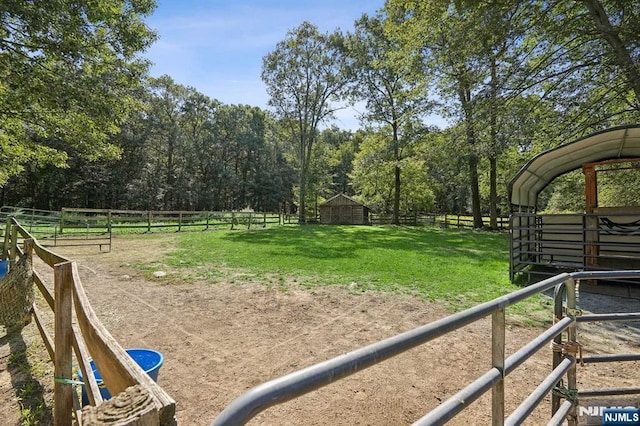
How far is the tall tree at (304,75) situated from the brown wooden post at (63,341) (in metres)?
25.7

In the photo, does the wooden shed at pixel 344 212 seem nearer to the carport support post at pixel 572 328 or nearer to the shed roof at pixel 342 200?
the shed roof at pixel 342 200

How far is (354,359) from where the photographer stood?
2.73ft

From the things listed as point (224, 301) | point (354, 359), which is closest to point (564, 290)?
point (354, 359)

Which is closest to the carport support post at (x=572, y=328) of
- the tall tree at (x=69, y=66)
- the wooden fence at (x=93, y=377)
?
the wooden fence at (x=93, y=377)

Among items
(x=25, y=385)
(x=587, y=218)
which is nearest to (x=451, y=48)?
(x=587, y=218)

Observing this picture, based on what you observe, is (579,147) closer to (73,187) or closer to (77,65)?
(77,65)

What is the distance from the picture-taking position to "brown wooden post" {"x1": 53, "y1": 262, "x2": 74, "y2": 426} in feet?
7.25

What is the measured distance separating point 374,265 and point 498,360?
7.44 m

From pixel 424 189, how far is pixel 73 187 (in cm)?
3566

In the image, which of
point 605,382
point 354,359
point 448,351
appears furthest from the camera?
point 448,351

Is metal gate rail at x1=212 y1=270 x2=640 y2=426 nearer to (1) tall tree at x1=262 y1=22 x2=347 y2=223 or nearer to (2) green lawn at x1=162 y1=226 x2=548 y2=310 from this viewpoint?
(2) green lawn at x1=162 y1=226 x2=548 y2=310

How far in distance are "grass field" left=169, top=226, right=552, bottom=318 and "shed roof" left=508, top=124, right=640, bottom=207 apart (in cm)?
208

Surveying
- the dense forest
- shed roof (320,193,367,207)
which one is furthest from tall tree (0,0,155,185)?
shed roof (320,193,367,207)

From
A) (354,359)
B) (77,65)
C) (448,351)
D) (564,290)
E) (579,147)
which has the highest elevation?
(77,65)
